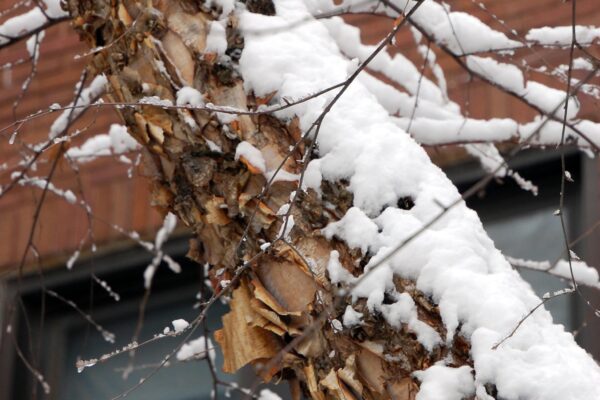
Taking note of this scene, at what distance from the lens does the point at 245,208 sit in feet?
6.73

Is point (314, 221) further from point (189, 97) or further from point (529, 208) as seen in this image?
point (529, 208)

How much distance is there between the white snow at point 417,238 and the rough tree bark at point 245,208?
0.08 feet

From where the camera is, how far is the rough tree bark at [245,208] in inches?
72.8

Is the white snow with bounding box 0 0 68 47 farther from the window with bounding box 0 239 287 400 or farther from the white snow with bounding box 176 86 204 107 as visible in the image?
the window with bounding box 0 239 287 400

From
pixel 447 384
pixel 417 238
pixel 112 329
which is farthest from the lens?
pixel 112 329

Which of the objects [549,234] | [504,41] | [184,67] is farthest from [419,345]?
[549,234]

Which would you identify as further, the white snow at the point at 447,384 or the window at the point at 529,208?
the window at the point at 529,208

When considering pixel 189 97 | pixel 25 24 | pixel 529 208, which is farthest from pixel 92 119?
pixel 189 97

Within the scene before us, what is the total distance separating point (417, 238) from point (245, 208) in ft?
1.16

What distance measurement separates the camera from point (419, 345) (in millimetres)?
1783

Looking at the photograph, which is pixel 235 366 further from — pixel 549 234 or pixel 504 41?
pixel 549 234

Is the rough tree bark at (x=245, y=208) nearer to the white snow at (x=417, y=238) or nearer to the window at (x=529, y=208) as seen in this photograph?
the white snow at (x=417, y=238)

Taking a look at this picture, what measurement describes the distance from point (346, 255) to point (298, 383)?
0.91 ft

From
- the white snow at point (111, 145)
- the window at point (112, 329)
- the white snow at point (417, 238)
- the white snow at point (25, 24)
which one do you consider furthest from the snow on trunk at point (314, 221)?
the window at point (112, 329)
